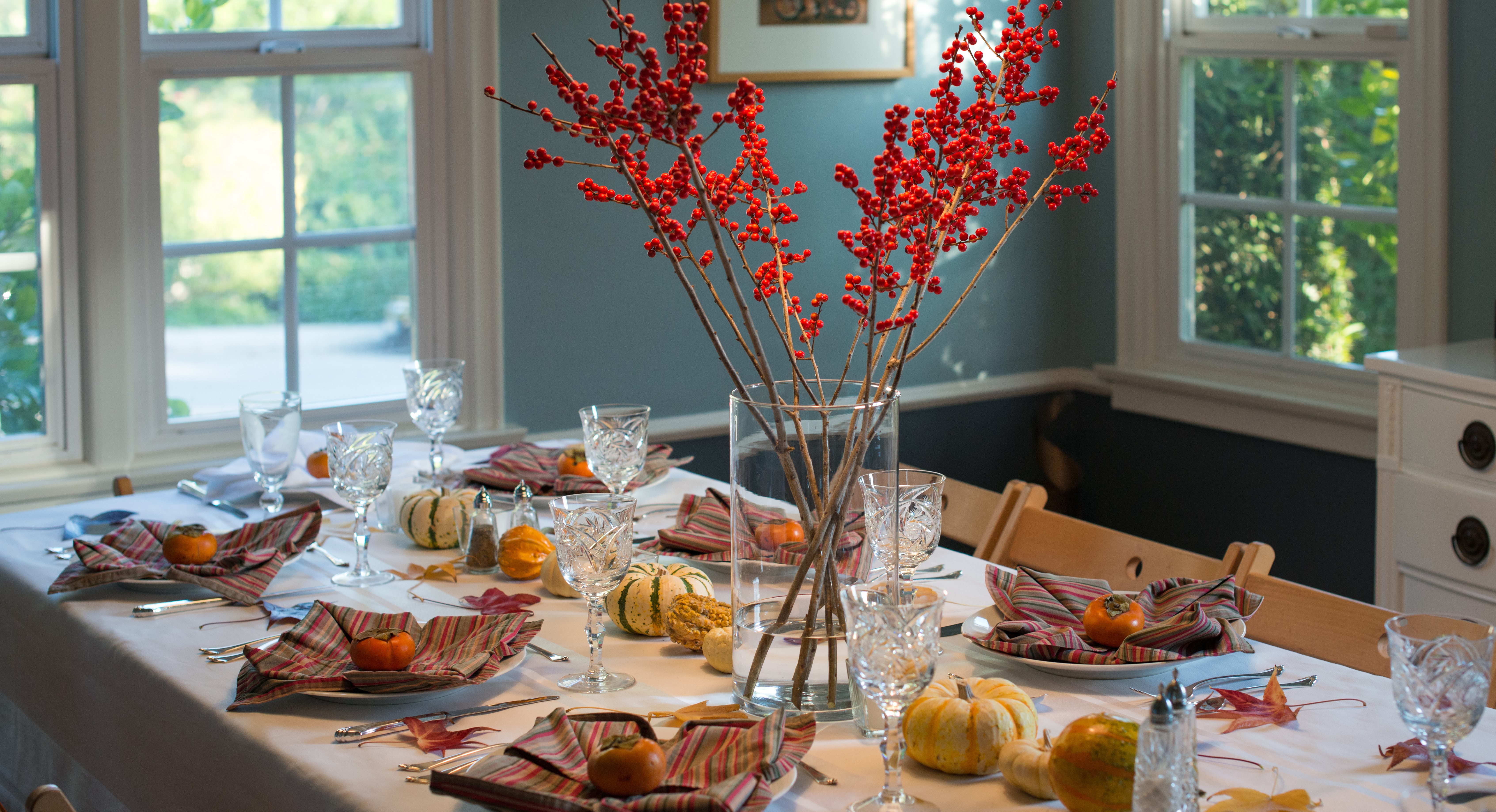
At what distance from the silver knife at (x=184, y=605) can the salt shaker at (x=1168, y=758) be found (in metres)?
1.07

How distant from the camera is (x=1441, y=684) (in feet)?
3.27

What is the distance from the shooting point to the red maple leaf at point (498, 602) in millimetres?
1567

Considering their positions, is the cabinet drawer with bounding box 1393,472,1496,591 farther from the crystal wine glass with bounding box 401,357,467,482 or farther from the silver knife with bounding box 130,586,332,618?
the silver knife with bounding box 130,586,332,618

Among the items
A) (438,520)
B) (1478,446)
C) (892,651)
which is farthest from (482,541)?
(1478,446)

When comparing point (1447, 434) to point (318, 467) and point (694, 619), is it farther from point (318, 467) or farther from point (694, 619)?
point (318, 467)

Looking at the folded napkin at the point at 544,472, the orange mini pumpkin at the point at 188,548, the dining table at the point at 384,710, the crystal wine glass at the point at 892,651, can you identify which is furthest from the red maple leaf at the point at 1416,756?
the orange mini pumpkin at the point at 188,548

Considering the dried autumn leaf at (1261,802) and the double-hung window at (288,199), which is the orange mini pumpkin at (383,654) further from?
the double-hung window at (288,199)

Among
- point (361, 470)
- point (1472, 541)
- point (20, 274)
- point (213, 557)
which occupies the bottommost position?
point (1472, 541)

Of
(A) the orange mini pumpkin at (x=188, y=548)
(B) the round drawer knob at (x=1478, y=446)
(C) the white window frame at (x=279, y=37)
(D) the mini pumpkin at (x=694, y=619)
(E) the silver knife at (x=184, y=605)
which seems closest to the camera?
(D) the mini pumpkin at (x=694, y=619)

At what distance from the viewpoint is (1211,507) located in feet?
11.5

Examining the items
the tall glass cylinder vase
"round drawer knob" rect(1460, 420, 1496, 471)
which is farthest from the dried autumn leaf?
"round drawer knob" rect(1460, 420, 1496, 471)

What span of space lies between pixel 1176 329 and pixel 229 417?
2378mm

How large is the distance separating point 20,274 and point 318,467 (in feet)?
3.06

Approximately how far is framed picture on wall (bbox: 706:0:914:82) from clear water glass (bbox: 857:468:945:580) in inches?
72.3
